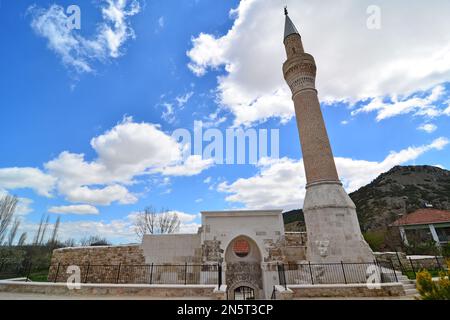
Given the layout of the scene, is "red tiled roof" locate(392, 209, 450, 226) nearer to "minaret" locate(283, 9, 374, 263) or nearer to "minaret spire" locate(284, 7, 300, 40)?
"minaret" locate(283, 9, 374, 263)

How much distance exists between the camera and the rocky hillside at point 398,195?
3650cm

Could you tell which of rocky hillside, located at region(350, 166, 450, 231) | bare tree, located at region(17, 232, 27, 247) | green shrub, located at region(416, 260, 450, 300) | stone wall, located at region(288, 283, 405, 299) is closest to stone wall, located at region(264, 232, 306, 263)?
stone wall, located at region(288, 283, 405, 299)

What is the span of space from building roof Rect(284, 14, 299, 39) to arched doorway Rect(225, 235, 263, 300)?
1530 centimetres

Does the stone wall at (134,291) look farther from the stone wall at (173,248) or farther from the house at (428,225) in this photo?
the house at (428,225)

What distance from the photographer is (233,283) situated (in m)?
12.5

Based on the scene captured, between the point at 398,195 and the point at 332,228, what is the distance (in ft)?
144

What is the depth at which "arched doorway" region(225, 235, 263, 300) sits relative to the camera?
12.6m

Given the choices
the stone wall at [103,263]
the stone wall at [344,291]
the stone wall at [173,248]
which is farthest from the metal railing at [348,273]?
the stone wall at [103,263]

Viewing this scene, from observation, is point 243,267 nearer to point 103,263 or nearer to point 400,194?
point 103,263

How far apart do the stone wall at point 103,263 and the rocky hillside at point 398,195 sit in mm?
33770

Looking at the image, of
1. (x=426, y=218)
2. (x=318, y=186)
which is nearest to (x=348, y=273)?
(x=318, y=186)
